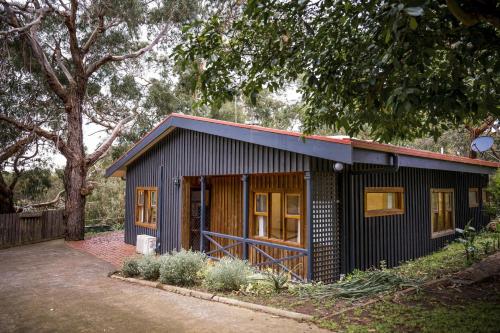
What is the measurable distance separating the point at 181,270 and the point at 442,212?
30.2 ft

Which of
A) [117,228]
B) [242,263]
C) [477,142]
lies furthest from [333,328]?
[117,228]

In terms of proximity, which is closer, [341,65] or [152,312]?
[341,65]

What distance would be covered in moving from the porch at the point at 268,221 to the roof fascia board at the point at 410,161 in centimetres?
108

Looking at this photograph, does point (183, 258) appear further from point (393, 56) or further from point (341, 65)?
point (393, 56)

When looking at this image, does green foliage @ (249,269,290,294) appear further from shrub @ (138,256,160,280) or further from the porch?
shrub @ (138,256,160,280)

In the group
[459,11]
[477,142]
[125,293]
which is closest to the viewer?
[459,11]

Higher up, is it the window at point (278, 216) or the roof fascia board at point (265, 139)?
→ the roof fascia board at point (265, 139)

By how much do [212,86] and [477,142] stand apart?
8.49 m

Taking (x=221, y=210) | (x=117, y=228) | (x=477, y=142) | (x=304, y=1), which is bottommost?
(x=117, y=228)

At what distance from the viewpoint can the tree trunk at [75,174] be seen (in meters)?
16.5

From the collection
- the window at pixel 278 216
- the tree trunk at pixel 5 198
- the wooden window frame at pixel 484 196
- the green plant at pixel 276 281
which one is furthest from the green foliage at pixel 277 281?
the tree trunk at pixel 5 198

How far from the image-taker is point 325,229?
779 centimetres

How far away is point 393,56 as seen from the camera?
418 cm

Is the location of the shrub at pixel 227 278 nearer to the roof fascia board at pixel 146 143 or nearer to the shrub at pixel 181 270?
the shrub at pixel 181 270
